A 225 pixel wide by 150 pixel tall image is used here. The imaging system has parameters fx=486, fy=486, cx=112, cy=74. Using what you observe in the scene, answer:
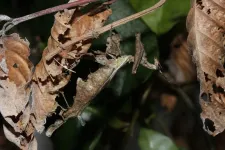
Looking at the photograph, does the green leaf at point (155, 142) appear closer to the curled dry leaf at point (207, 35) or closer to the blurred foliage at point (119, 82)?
the blurred foliage at point (119, 82)

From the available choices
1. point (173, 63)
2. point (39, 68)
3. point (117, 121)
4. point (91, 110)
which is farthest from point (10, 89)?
point (173, 63)

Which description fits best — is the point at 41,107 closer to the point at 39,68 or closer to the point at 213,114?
the point at 39,68

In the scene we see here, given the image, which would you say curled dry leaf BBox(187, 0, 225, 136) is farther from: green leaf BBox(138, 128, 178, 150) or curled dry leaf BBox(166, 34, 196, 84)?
curled dry leaf BBox(166, 34, 196, 84)

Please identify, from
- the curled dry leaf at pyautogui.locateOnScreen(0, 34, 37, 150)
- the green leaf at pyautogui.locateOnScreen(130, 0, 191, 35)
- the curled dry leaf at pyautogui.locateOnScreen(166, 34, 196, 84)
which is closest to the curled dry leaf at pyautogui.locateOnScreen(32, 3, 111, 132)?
the curled dry leaf at pyautogui.locateOnScreen(0, 34, 37, 150)

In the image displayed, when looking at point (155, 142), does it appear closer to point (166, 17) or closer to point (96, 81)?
point (166, 17)

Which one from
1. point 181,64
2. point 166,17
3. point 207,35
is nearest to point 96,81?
point 207,35
